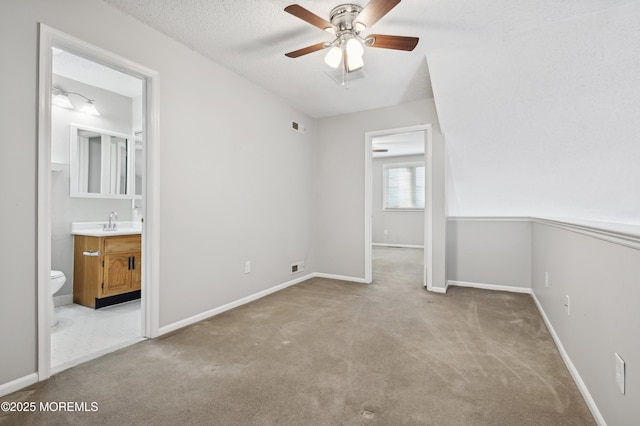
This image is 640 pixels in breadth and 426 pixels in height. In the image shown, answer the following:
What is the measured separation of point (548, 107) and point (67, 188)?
501 cm

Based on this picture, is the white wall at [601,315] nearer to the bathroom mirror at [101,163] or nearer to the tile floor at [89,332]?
the tile floor at [89,332]

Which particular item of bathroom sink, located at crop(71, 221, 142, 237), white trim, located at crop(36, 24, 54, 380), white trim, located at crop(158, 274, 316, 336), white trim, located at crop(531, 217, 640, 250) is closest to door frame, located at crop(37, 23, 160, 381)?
white trim, located at crop(36, 24, 54, 380)

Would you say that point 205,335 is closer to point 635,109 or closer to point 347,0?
point 347,0

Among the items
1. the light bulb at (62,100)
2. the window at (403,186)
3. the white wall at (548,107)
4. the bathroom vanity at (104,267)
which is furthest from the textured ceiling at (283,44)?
the window at (403,186)

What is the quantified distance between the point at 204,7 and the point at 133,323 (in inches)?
106

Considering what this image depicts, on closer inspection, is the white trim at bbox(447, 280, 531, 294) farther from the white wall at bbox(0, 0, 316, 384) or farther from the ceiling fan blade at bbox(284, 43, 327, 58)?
the ceiling fan blade at bbox(284, 43, 327, 58)

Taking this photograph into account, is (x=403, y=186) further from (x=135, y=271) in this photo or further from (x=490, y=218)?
(x=135, y=271)

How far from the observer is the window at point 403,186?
7.79 metres

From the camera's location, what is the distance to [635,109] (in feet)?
7.74

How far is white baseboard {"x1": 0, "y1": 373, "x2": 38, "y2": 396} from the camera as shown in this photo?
157cm

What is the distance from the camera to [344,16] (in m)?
2.01

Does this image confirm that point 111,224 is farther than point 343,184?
No

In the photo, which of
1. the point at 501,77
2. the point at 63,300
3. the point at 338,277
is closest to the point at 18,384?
the point at 63,300

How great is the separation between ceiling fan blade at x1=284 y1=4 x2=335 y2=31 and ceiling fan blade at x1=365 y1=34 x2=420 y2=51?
0.28 meters
